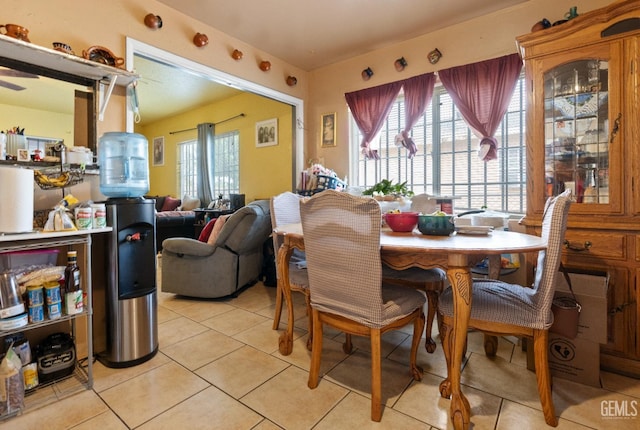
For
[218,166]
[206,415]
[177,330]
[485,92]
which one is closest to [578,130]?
[485,92]

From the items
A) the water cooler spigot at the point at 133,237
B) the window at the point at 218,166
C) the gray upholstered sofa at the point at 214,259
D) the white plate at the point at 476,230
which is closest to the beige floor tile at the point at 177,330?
the gray upholstered sofa at the point at 214,259

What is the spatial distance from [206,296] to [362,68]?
307 cm

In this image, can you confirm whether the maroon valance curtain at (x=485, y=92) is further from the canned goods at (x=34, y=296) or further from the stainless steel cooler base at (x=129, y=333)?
the canned goods at (x=34, y=296)

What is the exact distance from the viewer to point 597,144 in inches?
77.0

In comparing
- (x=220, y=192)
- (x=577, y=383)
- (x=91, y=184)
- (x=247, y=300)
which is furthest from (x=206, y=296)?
(x=220, y=192)

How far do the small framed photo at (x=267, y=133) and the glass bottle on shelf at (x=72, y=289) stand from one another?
137 inches

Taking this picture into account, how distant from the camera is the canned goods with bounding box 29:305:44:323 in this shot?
1570 millimetres

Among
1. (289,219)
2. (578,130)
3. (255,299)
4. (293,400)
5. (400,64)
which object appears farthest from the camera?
(400,64)

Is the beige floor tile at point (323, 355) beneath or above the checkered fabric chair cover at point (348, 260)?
beneath

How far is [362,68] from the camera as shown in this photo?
365 cm

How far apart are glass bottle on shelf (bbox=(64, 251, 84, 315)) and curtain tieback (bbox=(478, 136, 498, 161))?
3.22 metres

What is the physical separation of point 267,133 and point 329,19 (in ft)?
7.66

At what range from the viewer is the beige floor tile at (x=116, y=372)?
1772 millimetres

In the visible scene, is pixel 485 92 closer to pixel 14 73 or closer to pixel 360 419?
pixel 360 419
